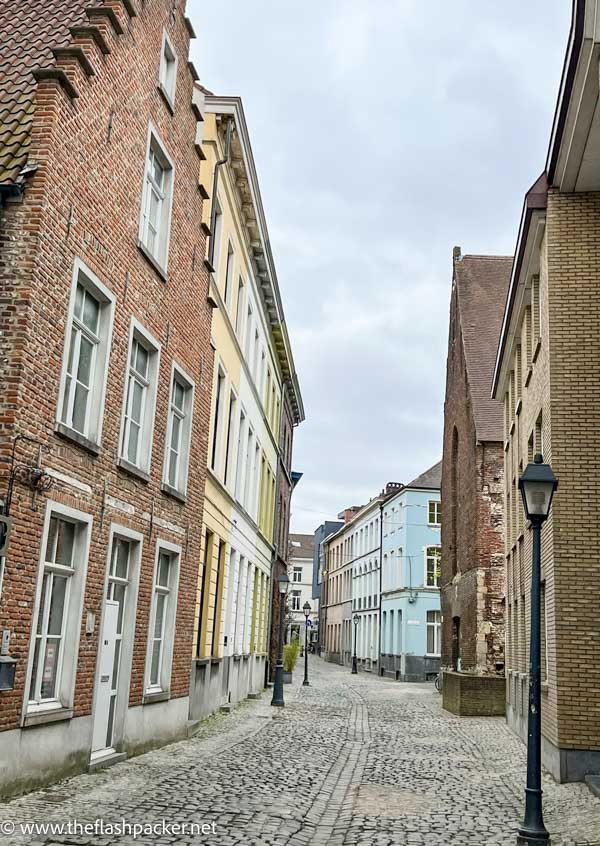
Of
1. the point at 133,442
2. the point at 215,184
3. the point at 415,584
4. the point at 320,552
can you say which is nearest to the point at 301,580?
the point at 320,552

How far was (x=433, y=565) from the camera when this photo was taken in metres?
47.8

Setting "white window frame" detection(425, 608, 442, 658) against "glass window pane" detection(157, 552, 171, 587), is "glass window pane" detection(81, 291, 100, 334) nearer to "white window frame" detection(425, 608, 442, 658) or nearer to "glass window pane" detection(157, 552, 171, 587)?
"glass window pane" detection(157, 552, 171, 587)

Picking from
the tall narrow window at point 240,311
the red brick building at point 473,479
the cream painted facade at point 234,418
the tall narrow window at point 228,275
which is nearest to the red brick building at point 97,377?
the cream painted facade at point 234,418

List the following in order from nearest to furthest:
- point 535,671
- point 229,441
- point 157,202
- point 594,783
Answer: point 535,671 < point 594,783 < point 157,202 < point 229,441

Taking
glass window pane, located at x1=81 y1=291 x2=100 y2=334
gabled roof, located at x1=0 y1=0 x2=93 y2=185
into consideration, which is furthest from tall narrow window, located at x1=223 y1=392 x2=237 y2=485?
gabled roof, located at x1=0 y1=0 x2=93 y2=185

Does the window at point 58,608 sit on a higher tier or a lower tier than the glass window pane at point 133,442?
lower

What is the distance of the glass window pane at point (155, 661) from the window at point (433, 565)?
35088mm

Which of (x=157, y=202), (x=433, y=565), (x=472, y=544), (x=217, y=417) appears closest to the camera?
(x=157, y=202)

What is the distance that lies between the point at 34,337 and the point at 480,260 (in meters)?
29.2

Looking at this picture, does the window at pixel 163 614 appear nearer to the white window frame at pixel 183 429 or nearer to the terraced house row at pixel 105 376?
the terraced house row at pixel 105 376

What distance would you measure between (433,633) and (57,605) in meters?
39.2

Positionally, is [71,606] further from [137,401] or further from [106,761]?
[137,401]

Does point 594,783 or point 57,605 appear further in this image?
point 594,783

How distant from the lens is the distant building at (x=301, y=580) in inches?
3994
